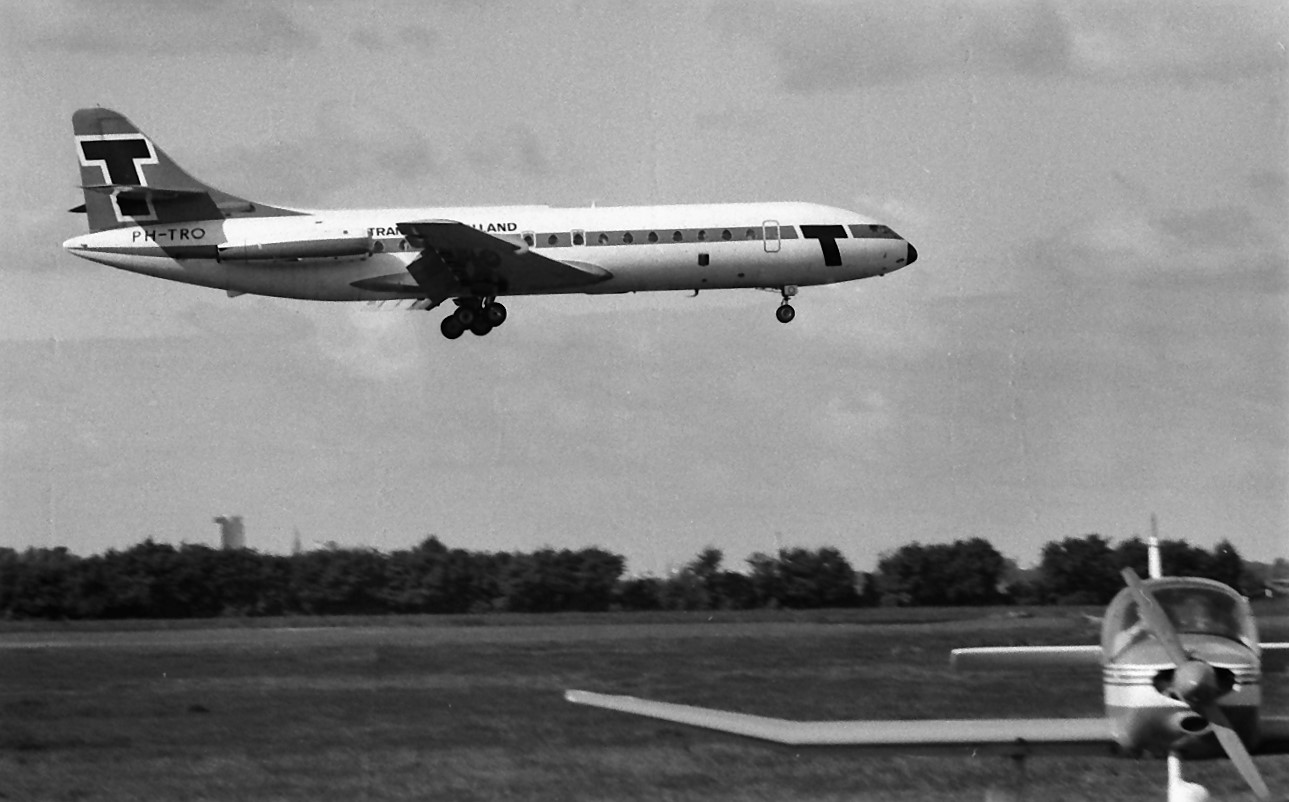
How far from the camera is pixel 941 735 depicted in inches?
650

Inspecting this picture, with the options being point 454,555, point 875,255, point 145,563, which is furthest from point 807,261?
point 145,563

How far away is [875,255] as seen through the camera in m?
41.1

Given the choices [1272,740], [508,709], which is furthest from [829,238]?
[1272,740]

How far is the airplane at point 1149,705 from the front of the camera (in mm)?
15578

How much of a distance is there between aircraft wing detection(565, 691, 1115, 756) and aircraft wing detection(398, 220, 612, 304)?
22782 millimetres

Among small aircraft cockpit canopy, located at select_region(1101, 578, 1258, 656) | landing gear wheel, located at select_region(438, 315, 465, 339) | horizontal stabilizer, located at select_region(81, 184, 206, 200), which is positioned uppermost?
horizontal stabilizer, located at select_region(81, 184, 206, 200)

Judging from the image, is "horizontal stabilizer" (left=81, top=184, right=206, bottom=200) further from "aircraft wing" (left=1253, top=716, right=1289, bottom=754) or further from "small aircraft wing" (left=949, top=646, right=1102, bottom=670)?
"aircraft wing" (left=1253, top=716, right=1289, bottom=754)

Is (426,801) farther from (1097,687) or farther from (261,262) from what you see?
(261,262)

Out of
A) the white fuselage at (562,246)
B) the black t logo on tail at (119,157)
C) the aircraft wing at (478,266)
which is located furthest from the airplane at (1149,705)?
the black t logo on tail at (119,157)

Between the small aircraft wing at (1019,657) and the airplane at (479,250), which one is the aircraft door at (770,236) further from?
the small aircraft wing at (1019,657)

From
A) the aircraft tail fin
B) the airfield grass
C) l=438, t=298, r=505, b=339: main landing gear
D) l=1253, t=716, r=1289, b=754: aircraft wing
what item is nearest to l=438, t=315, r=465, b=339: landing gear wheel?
l=438, t=298, r=505, b=339: main landing gear

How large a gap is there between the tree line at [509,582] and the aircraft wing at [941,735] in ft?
Answer: 79.6

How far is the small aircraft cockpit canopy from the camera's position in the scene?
1609cm

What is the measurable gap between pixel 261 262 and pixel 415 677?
580 inches
